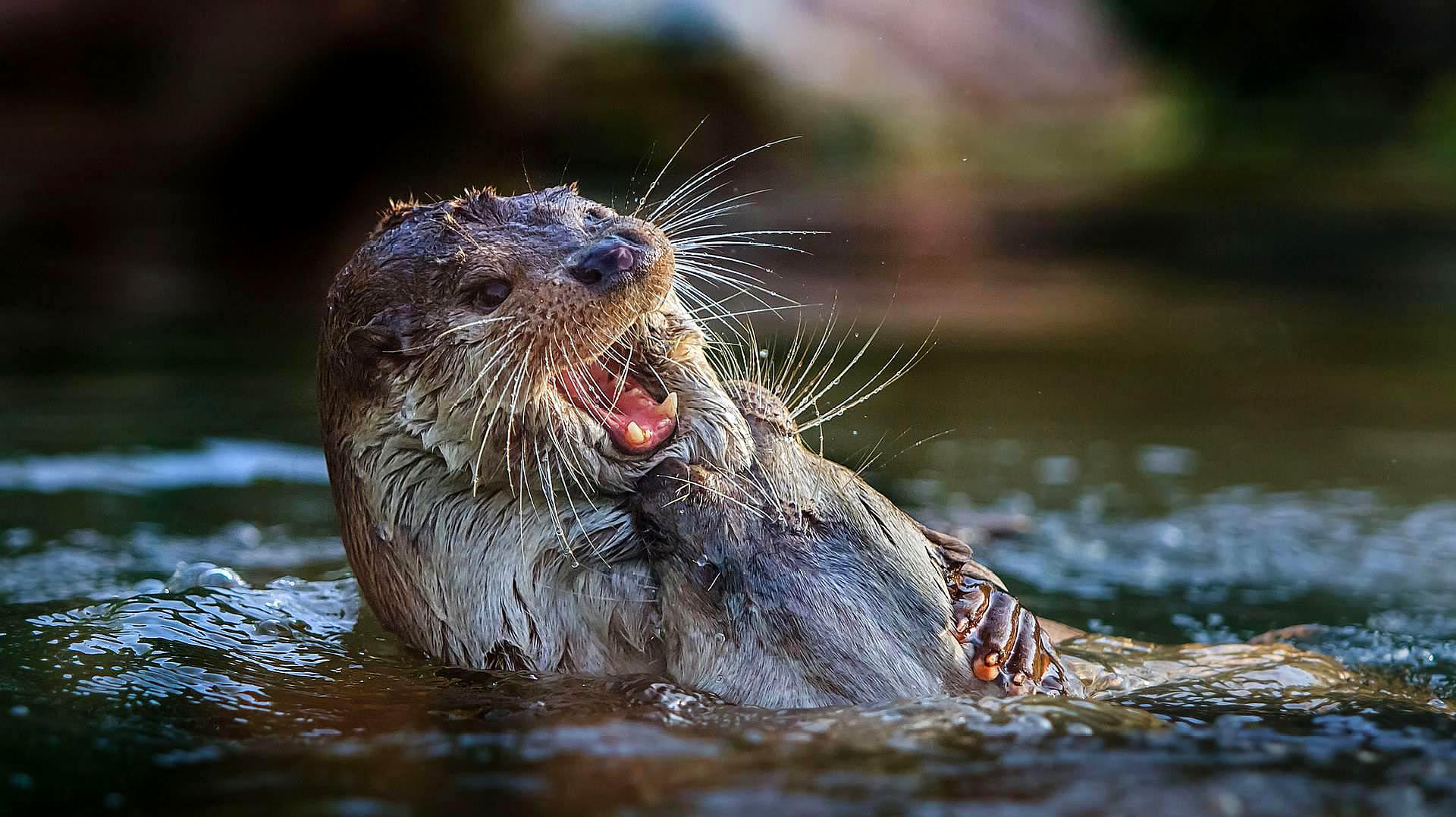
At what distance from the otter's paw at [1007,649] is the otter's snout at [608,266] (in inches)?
35.0

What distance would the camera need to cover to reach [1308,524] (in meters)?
5.06

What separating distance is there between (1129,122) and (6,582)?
→ 10610 millimetres

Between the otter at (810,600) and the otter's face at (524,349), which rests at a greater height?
the otter's face at (524,349)

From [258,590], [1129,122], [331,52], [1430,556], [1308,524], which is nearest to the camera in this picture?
[258,590]

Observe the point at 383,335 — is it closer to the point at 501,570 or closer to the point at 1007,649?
the point at 501,570

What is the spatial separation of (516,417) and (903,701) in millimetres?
878

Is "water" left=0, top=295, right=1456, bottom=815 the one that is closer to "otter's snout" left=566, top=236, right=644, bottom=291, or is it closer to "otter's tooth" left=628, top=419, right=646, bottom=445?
"otter's tooth" left=628, top=419, right=646, bottom=445

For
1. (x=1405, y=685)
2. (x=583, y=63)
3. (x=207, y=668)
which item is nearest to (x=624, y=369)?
(x=207, y=668)

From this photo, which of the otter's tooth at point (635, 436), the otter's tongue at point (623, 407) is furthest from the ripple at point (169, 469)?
the otter's tooth at point (635, 436)

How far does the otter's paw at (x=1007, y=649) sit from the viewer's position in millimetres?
2869

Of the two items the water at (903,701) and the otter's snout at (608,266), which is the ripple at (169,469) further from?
the otter's snout at (608,266)

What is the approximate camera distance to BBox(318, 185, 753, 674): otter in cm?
285

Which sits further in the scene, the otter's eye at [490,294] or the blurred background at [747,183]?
the blurred background at [747,183]

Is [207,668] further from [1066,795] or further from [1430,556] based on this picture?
[1430,556]
